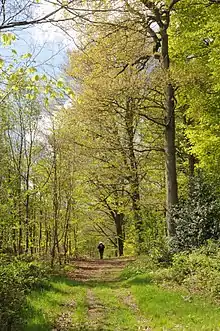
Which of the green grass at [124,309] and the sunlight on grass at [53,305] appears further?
the sunlight on grass at [53,305]

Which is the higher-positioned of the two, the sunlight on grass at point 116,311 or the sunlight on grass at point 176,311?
the sunlight on grass at point 176,311

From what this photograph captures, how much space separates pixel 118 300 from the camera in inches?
421

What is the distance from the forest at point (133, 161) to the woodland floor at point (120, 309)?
81 mm

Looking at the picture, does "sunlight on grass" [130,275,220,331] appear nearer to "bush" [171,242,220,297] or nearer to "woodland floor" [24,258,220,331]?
"woodland floor" [24,258,220,331]

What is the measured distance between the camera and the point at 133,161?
19453mm

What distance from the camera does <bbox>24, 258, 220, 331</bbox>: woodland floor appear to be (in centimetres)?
760

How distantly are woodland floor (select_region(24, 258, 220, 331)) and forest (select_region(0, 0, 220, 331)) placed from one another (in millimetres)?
81

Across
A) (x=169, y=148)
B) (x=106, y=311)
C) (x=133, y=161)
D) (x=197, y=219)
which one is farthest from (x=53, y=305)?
(x=133, y=161)

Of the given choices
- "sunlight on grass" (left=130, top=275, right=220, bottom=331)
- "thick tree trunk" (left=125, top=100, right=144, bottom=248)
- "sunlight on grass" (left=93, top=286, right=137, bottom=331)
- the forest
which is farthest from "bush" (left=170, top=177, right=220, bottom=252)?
"thick tree trunk" (left=125, top=100, right=144, bottom=248)

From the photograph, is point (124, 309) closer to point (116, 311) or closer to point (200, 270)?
point (116, 311)

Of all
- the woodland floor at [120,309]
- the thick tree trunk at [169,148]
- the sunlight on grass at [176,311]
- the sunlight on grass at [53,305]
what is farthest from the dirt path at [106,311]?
the thick tree trunk at [169,148]

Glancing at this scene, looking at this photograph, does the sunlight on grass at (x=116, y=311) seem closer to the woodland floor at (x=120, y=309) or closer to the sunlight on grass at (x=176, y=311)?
the woodland floor at (x=120, y=309)

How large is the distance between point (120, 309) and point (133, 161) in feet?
34.9

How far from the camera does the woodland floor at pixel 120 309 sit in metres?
7.60
